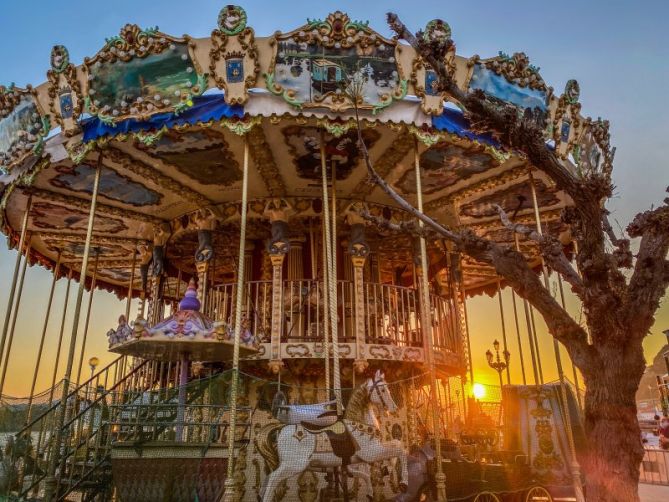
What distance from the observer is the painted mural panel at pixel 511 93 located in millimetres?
9469

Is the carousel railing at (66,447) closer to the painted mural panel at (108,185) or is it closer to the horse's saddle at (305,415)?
the horse's saddle at (305,415)

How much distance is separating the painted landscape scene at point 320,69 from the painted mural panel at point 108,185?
15.0 ft

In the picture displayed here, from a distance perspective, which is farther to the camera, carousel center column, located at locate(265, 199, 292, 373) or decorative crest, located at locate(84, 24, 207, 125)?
carousel center column, located at locate(265, 199, 292, 373)

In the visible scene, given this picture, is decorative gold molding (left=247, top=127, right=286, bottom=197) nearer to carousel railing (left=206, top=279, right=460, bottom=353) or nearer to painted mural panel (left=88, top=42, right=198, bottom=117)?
painted mural panel (left=88, top=42, right=198, bottom=117)

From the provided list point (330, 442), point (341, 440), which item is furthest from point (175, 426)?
point (341, 440)

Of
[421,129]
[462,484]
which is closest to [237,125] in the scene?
[421,129]

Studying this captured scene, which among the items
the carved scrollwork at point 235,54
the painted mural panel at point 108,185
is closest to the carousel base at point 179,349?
the carved scrollwork at point 235,54

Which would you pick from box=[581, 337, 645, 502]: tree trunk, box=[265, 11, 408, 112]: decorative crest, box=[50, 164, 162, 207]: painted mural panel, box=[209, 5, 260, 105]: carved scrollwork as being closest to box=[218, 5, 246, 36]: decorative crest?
box=[209, 5, 260, 105]: carved scrollwork

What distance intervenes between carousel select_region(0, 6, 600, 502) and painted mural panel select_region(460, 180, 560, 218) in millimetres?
77

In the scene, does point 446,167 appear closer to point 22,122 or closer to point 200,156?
point 200,156

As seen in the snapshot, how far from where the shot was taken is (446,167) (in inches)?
435

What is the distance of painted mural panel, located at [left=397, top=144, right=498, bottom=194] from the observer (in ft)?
33.8

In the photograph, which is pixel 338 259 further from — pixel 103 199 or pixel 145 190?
pixel 103 199

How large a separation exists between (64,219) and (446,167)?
937 cm
